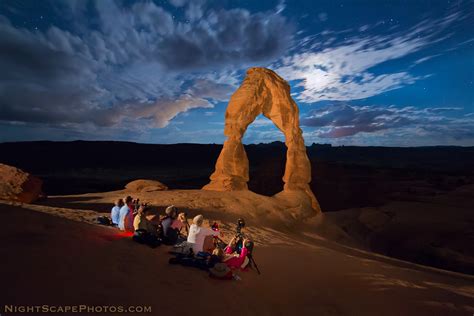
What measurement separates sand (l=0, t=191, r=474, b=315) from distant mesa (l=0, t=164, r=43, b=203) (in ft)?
25.8

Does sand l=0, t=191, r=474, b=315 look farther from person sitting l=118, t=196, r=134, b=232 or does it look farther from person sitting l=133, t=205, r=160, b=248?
person sitting l=118, t=196, r=134, b=232

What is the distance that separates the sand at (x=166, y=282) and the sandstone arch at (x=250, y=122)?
33.0ft

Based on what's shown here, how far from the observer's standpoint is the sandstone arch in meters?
16.9

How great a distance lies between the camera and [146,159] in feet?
219

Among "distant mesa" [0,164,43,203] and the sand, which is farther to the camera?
"distant mesa" [0,164,43,203]

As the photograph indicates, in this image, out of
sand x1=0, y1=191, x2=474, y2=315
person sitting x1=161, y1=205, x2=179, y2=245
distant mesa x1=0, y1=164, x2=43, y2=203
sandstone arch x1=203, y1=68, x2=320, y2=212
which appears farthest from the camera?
sandstone arch x1=203, y1=68, x2=320, y2=212

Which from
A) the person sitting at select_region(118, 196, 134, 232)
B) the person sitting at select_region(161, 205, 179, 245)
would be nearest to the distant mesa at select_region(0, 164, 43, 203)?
the person sitting at select_region(118, 196, 134, 232)

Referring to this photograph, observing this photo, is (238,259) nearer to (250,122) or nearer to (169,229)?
(169,229)

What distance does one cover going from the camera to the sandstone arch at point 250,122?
1689 centimetres

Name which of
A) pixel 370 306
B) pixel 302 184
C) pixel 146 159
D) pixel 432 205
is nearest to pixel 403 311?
pixel 370 306

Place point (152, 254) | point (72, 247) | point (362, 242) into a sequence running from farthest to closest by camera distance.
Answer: point (362, 242), point (152, 254), point (72, 247)

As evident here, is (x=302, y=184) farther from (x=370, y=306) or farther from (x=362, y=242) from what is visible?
(x=370, y=306)

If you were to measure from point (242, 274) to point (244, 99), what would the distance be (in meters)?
12.9

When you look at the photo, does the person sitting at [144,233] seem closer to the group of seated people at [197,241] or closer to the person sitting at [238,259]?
the group of seated people at [197,241]
